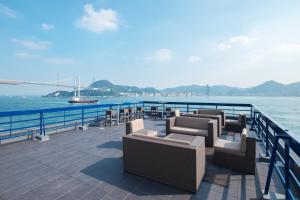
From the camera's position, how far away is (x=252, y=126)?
5.57 m

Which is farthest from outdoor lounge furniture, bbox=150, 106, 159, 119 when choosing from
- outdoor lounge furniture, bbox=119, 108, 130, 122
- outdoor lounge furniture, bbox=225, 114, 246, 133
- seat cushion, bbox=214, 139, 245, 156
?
seat cushion, bbox=214, 139, 245, 156

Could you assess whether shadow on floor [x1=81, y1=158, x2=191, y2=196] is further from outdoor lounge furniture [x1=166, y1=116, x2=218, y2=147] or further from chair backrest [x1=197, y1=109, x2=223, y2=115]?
chair backrest [x1=197, y1=109, x2=223, y2=115]

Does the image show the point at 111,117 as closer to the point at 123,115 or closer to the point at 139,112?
the point at 123,115

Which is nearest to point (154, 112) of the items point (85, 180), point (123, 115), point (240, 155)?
point (123, 115)

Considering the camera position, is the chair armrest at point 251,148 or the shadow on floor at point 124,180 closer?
the shadow on floor at point 124,180

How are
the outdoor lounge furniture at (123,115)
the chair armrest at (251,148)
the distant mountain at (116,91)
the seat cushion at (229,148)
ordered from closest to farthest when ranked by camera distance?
the chair armrest at (251,148)
the seat cushion at (229,148)
the outdoor lounge furniture at (123,115)
the distant mountain at (116,91)

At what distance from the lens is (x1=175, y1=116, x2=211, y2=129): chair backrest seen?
14.4 feet

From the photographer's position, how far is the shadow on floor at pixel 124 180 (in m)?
2.10

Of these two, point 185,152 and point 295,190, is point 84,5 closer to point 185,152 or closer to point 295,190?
point 185,152

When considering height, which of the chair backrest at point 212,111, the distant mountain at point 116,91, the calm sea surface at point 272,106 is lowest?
the calm sea surface at point 272,106

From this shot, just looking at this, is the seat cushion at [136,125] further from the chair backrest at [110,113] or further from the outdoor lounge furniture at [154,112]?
the outdoor lounge furniture at [154,112]

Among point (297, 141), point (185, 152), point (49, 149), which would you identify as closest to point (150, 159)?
point (185, 152)

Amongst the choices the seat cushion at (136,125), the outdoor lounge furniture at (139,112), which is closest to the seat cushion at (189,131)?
the seat cushion at (136,125)

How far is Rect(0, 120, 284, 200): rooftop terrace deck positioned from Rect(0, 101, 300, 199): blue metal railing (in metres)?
0.40
